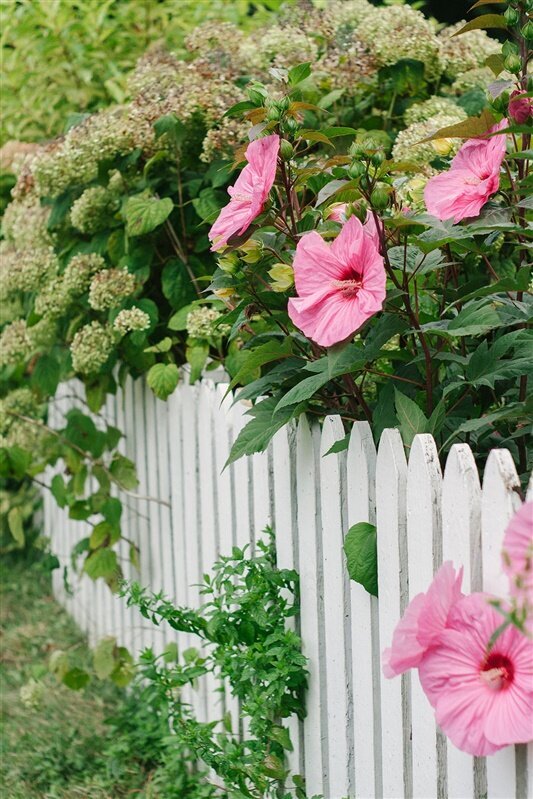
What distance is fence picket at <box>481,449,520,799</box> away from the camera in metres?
1.38

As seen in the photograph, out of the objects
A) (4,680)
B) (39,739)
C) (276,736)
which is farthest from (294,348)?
(4,680)

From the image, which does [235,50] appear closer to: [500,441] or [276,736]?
[500,441]

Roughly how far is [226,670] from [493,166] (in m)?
1.18

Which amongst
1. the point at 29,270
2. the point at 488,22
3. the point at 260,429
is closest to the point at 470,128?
the point at 488,22

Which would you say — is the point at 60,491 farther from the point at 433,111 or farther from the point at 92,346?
the point at 433,111

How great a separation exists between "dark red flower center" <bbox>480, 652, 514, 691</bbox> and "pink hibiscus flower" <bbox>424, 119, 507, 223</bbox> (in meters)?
0.69

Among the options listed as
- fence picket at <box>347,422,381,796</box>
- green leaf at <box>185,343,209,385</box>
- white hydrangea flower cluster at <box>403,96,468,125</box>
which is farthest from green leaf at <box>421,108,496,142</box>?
green leaf at <box>185,343,209,385</box>

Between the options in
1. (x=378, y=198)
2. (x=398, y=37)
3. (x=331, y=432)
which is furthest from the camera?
(x=398, y=37)

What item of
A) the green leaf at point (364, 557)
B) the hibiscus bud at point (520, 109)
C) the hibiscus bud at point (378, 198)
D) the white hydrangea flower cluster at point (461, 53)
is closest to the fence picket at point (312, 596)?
the green leaf at point (364, 557)

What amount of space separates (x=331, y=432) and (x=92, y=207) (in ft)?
4.80

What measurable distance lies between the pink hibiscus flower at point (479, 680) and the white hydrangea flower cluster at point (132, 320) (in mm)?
1650

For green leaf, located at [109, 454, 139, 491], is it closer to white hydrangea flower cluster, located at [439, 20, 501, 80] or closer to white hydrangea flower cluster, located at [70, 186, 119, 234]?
white hydrangea flower cluster, located at [70, 186, 119, 234]

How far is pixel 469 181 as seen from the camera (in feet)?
5.37

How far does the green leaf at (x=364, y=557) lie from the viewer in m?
1.78
